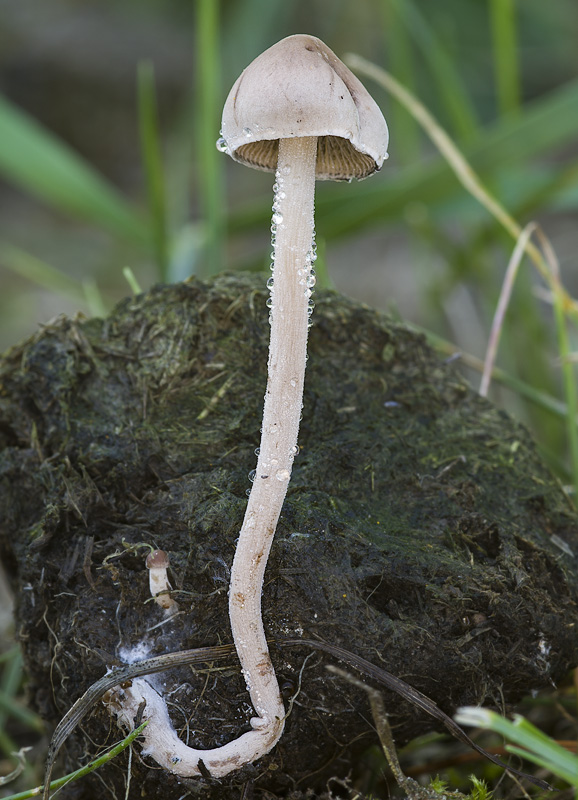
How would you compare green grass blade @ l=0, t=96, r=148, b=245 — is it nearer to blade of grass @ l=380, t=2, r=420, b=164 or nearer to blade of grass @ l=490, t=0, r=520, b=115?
blade of grass @ l=380, t=2, r=420, b=164

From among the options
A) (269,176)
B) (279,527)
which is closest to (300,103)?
(279,527)

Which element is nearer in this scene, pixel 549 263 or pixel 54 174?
pixel 549 263

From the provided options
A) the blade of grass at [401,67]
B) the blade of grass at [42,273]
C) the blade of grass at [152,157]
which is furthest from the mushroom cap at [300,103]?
the blade of grass at [401,67]

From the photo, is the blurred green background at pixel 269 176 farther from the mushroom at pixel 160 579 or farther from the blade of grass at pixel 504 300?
the mushroom at pixel 160 579

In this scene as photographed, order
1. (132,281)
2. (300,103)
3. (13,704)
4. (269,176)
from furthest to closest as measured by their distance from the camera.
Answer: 1. (269,176)
2. (13,704)
3. (132,281)
4. (300,103)

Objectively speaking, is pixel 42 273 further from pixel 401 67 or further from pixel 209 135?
pixel 401 67

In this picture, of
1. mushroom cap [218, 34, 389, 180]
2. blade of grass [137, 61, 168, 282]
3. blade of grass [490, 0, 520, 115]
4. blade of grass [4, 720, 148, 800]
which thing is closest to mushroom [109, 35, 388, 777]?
mushroom cap [218, 34, 389, 180]

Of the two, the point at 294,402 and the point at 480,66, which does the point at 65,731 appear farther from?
the point at 480,66

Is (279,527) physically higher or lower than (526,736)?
higher
